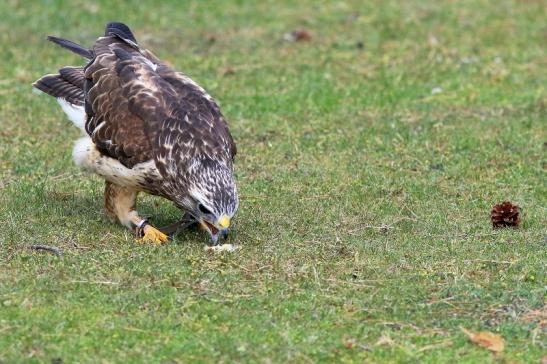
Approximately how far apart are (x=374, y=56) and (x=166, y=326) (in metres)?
7.59

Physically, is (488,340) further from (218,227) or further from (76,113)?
(76,113)

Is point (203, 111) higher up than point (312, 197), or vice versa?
point (203, 111)

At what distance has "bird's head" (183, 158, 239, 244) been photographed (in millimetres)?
7297

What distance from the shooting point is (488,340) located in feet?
20.0

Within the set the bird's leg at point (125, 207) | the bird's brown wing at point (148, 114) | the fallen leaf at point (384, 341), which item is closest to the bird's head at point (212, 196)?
the bird's brown wing at point (148, 114)

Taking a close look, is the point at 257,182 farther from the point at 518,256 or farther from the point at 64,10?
the point at 64,10

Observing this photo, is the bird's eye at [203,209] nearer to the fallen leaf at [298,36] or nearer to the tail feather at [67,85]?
the tail feather at [67,85]

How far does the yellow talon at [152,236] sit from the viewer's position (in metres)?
7.65

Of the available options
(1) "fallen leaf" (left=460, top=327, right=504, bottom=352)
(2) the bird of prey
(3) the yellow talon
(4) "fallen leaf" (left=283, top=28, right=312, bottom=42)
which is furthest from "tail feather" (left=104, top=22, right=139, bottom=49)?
(4) "fallen leaf" (left=283, top=28, right=312, bottom=42)

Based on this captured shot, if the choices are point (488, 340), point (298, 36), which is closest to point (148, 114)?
point (488, 340)

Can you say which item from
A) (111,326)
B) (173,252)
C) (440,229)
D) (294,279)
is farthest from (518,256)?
(111,326)

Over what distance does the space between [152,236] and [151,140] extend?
664mm

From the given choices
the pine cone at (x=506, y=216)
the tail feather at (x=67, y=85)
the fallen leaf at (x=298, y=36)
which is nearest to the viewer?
the pine cone at (x=506, y=216)

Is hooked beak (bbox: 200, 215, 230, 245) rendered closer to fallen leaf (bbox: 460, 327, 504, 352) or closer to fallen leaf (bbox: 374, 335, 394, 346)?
fallen leaf (bbox: 374, 335, 394, 346)
